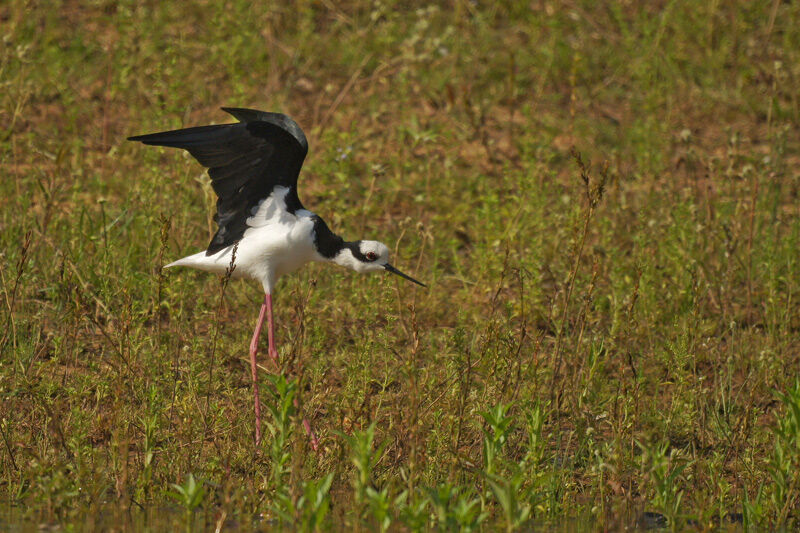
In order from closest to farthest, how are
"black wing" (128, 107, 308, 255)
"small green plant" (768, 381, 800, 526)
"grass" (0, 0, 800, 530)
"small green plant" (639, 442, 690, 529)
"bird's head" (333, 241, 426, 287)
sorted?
"small green plant" (639, 442, 690, 529)
"small green plant" (768, 381, 800, 526)
"grass" (0, 0, 800, 530)
"black wing" (128, 107, 308, 255)
"bird's head" (333, 241, 426, 287)

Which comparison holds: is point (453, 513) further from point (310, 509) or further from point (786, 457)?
point (786, 457)

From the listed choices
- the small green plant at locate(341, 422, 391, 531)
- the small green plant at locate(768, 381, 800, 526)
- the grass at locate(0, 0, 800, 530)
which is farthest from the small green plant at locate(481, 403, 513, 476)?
the small green plant at locate(768, 381, 800, 526)

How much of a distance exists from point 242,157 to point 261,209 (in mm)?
275

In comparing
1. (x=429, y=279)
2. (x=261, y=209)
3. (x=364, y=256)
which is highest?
(x=261, y=209)

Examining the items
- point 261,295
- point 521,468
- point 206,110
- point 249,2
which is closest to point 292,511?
point 521,468

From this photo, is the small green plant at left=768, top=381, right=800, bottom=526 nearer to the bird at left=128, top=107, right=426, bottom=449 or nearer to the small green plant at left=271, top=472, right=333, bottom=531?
the small green plant at left=271, top=472, right=333, bottom=531

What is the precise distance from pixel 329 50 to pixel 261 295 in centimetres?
333

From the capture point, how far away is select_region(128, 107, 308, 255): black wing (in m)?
5.00

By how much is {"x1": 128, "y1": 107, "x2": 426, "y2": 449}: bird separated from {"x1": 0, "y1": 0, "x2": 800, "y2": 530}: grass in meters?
0.27

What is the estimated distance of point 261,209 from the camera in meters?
5.34

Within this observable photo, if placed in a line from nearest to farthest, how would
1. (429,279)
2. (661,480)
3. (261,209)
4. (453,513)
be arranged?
1. (453,513)
2. (661,480)
3. (261,209)
4. (429,279)

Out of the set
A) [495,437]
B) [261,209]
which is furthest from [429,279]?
[495,437]

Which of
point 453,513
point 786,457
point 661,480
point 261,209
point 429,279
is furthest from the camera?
point 429,279

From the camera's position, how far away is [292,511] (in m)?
3.31
